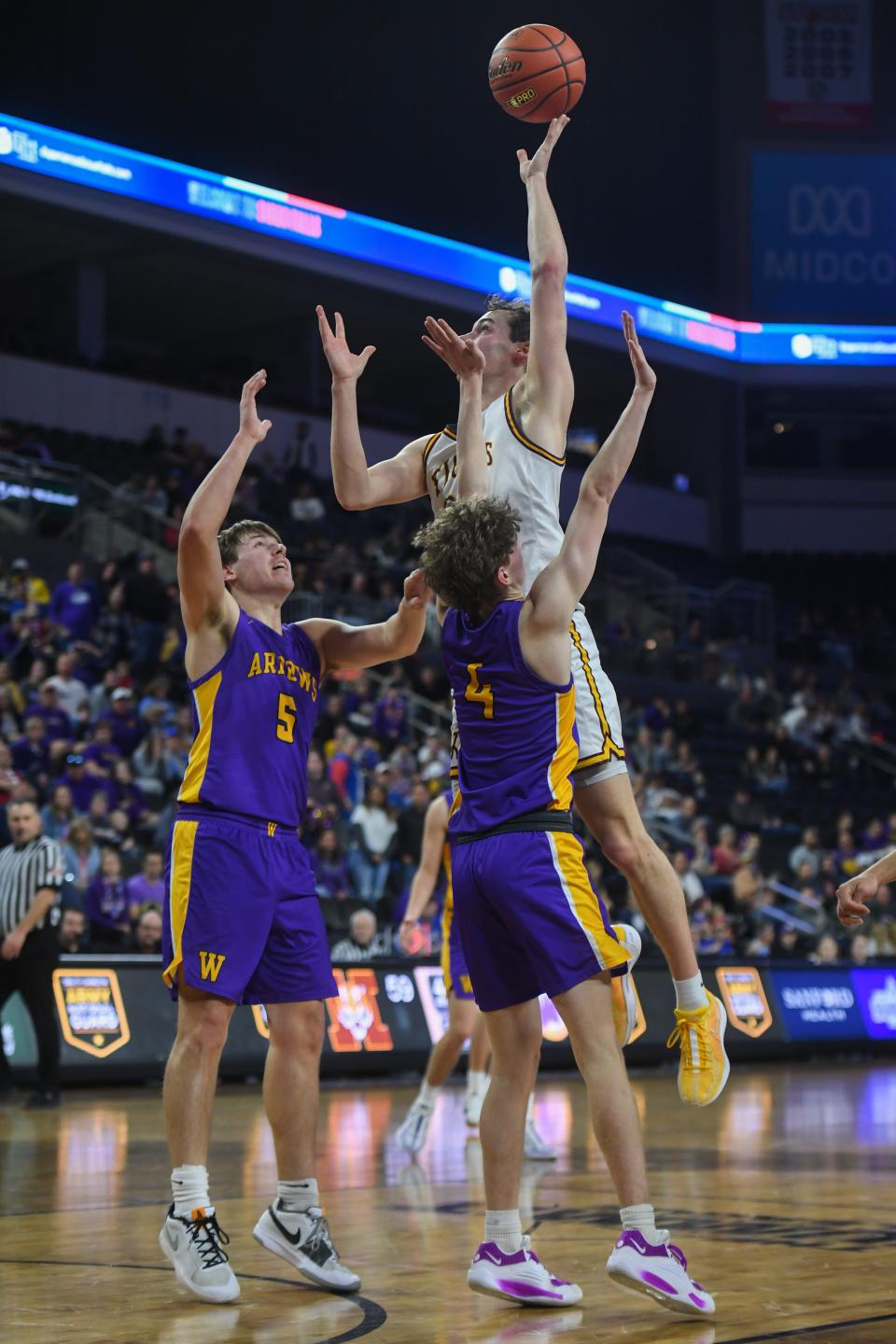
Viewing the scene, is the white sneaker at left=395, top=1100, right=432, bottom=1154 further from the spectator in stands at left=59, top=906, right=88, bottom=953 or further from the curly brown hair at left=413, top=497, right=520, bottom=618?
the curly brown hair at left=413, top=497, right=520, bottom=618

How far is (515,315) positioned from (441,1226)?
3329 mm

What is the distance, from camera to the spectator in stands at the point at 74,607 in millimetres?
17562

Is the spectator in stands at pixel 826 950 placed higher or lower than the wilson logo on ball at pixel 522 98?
lower

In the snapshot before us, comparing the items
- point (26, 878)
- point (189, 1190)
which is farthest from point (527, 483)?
point (26, 878)

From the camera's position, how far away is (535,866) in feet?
15.9

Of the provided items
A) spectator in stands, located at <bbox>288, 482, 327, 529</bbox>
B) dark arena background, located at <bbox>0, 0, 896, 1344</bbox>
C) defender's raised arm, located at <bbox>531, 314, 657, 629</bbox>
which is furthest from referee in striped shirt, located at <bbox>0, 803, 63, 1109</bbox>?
spectator in stands, located at <bbox>288, 482, 327, 529</bbox>

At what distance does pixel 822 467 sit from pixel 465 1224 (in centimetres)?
3034

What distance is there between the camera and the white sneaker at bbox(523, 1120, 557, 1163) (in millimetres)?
8734

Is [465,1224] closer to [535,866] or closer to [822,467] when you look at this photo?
[535,866]

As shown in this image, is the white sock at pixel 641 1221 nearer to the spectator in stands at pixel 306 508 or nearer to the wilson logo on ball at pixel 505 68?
the wilson logo on ball at pixel 505 68

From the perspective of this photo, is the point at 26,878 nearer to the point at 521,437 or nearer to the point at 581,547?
the point at 521,437

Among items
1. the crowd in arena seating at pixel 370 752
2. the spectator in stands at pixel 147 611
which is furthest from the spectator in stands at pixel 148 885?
the spectator in stands at pixel 147 611

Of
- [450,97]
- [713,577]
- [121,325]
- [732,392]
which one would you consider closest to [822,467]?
[732,392]

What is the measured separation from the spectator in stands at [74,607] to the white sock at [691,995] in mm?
12784
